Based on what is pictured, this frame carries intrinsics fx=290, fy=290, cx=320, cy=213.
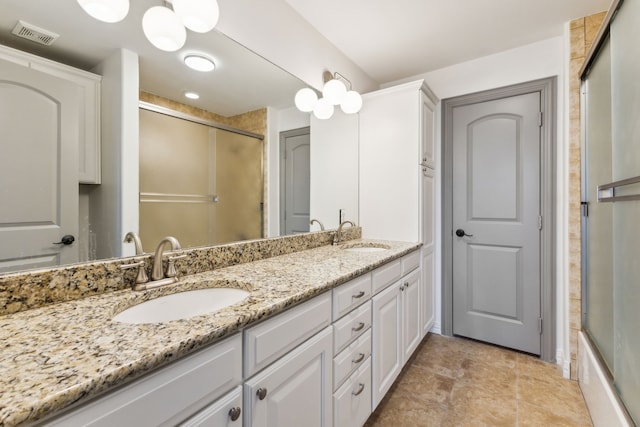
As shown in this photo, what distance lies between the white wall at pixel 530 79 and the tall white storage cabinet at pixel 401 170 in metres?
0.20

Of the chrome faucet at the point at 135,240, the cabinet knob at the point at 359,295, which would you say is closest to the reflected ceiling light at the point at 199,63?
the chrome faucet at the point at 135,240

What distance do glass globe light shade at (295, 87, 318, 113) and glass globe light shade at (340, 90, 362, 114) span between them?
0.27 metres

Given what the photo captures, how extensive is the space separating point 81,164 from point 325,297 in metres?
0.95

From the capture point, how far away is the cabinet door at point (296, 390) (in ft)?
2.61

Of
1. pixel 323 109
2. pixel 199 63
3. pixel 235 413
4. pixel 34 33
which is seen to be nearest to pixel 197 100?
pixel 199 63

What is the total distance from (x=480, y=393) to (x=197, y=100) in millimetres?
2273

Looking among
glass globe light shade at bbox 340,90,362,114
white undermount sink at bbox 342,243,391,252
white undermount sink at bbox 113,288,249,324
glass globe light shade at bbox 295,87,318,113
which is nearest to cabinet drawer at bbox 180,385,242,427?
white undermount sink at bbox 113,288,249,324

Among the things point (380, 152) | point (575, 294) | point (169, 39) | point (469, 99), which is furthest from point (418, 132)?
point (169, 39)

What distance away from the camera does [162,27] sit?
1.06m

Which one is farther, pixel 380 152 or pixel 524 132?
pixel 380 152

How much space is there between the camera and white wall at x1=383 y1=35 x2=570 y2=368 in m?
2.02

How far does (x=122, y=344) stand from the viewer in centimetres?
60

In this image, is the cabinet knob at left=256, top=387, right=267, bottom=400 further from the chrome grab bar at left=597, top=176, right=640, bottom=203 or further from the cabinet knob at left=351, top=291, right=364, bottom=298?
the chrome grab bar at left=597, top=176, right=640, bottom=203

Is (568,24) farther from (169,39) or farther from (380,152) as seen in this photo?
(169,39)
